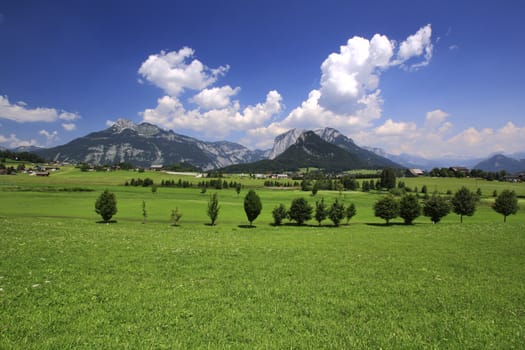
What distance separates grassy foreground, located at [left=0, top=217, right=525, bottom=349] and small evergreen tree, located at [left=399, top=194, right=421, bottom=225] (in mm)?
46558

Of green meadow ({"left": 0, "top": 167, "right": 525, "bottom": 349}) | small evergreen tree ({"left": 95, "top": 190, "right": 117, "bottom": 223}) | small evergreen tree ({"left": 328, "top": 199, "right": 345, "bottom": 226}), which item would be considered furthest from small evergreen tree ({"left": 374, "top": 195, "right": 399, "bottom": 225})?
small evergreen tree ({"left": 95, "top": 190, "right": 117, "bottom": 223})

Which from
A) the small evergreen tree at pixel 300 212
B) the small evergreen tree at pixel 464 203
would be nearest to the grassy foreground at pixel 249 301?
the small evergreen tree at pixel 300 212

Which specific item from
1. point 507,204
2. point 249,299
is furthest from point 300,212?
point 249,299

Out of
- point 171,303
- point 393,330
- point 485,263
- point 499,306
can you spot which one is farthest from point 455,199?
point 171,303

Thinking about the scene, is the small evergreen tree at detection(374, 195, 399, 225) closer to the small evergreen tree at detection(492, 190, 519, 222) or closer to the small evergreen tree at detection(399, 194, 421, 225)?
the small evergreen tree at detection(399, 194, 421, 225)

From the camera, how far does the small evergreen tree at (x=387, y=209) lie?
5991 cm

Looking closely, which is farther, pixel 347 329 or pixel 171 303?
pixel 171 303

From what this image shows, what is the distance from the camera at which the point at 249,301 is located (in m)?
9.57

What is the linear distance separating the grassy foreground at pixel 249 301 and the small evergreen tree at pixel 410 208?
46558 mm

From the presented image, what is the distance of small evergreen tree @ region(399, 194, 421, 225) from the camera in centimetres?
5975

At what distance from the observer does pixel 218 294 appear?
1023 cm

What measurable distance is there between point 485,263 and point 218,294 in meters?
18.0

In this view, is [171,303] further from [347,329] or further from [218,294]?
[347,329]

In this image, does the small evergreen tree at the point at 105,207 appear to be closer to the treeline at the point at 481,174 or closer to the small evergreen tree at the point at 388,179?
the small evergreen tree at the point at 388,179
